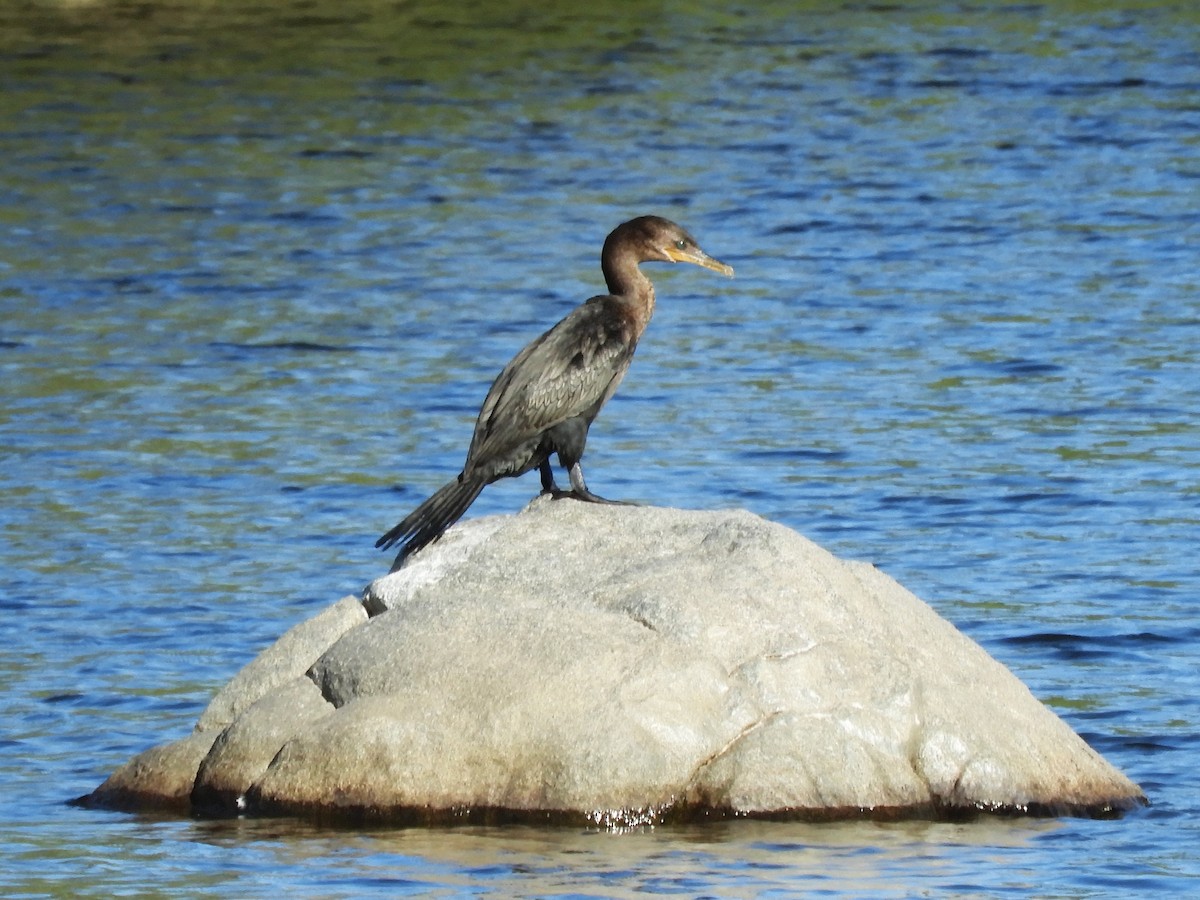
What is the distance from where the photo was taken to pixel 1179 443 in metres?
14.8

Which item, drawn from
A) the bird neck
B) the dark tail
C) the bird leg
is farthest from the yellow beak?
the dark tail

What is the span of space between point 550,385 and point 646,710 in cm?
195

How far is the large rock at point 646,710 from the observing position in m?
8.32

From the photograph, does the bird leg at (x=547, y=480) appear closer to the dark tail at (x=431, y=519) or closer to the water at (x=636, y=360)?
the dark tail at (x=431, y=519)

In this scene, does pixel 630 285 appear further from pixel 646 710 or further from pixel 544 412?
pixel 646 710

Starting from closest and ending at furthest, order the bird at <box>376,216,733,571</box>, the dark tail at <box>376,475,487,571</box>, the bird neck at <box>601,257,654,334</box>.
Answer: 1. the dark tail at <box>376,475,487,571</box>
2. the bird at <box>376,216,733,571</box>
3. the bird neck at <box>601,257,654,334</box>

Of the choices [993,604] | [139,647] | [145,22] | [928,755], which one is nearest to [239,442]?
[139,647]

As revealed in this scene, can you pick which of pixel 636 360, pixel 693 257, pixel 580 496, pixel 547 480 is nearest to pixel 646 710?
pixel 580 496

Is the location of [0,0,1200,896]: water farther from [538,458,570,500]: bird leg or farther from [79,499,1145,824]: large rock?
[538,458,570,500]: bird leg

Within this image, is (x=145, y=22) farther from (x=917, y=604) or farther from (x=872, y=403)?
(x=917, y=604)

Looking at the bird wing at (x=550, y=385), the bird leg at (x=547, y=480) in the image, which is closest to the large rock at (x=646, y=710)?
the bird leg at (x=547, y=480)

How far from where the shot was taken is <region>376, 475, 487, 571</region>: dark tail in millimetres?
9562

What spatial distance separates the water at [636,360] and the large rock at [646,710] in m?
0.19

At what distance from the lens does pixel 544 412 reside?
9.87m
